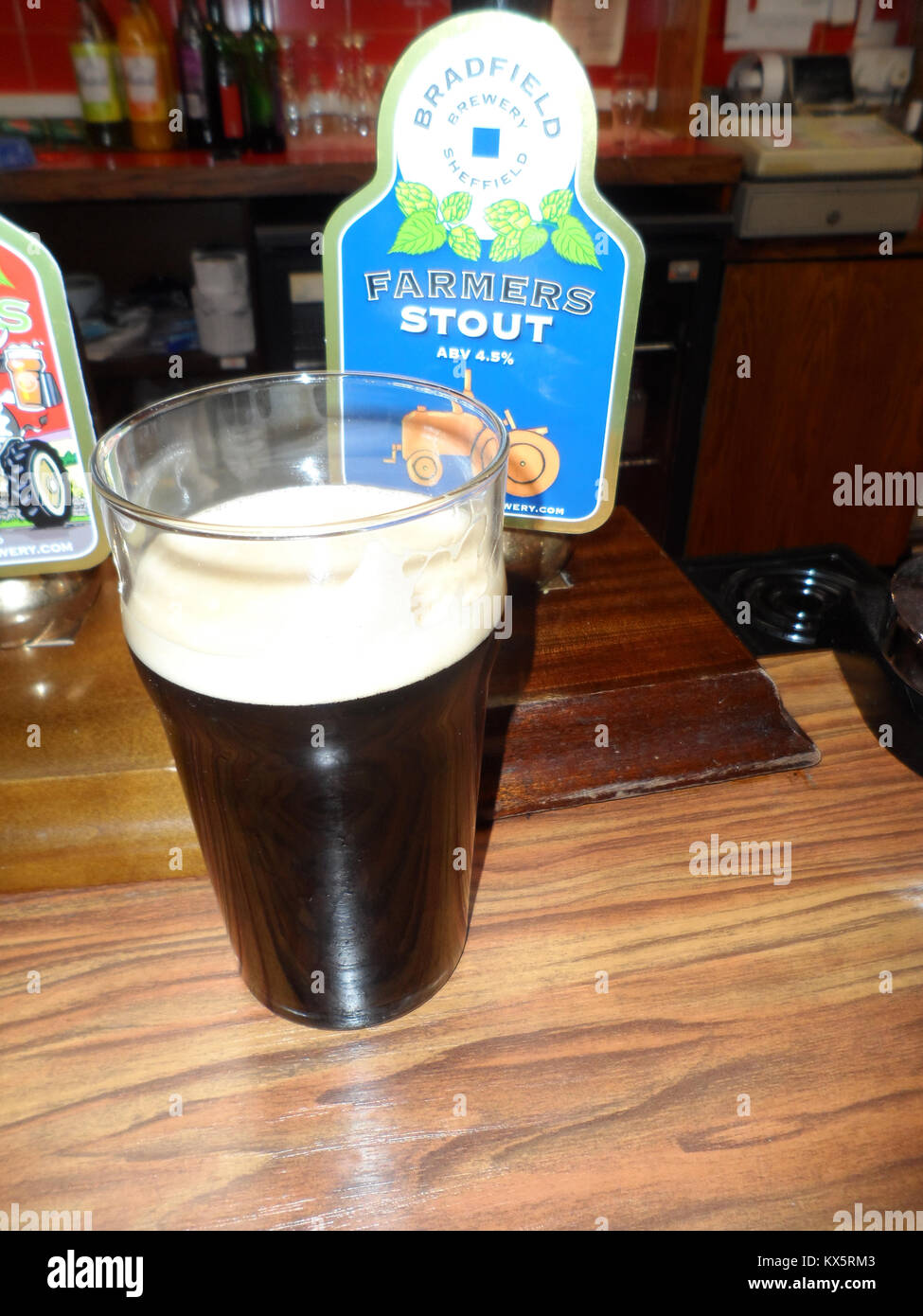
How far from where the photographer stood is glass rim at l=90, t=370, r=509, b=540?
0.41 m

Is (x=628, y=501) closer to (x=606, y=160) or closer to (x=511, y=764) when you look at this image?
(x=606, y=160)

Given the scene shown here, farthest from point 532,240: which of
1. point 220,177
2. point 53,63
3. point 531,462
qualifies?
point 53,63

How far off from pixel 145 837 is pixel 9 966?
0.38 ft

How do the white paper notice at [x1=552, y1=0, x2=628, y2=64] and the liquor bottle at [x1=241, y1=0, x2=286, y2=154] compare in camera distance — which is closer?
the liquor bottle at [x1=241, y1=0, x2=286, y2=154]

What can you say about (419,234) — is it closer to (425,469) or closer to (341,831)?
(425,469)

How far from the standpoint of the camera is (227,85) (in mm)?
2508

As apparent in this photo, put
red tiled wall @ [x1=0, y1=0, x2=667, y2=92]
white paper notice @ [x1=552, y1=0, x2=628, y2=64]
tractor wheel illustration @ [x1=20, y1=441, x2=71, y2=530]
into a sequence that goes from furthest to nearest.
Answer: white paper notice @ [x1=552, y1=0, x2=628, y2=64]
red tiled wall @ [x1=0, y1=0, x2=667, y2=92]
tractor wheel illustration @ [x1=20, y1=441, x2=71, y2=530]

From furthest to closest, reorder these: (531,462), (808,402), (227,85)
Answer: (808,402) → (227,85) → (531,462)

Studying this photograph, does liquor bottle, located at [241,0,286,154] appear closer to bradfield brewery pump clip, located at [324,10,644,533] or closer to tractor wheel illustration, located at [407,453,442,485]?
bradfield brewery pump clip, located at [324,10,644,533]

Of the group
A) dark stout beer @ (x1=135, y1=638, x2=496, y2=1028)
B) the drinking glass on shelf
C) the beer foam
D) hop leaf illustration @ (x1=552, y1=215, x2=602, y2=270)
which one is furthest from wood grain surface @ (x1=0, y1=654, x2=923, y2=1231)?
the drinking glass on shelf

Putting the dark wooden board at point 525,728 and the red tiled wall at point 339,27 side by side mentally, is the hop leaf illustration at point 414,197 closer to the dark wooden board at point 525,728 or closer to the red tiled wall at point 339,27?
the dark wooden board at point 525,728

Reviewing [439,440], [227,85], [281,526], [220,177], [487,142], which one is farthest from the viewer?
[227,85]

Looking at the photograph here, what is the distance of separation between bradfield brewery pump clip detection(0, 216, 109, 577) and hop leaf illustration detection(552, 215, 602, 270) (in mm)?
389

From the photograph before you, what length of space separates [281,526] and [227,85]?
2588mm
